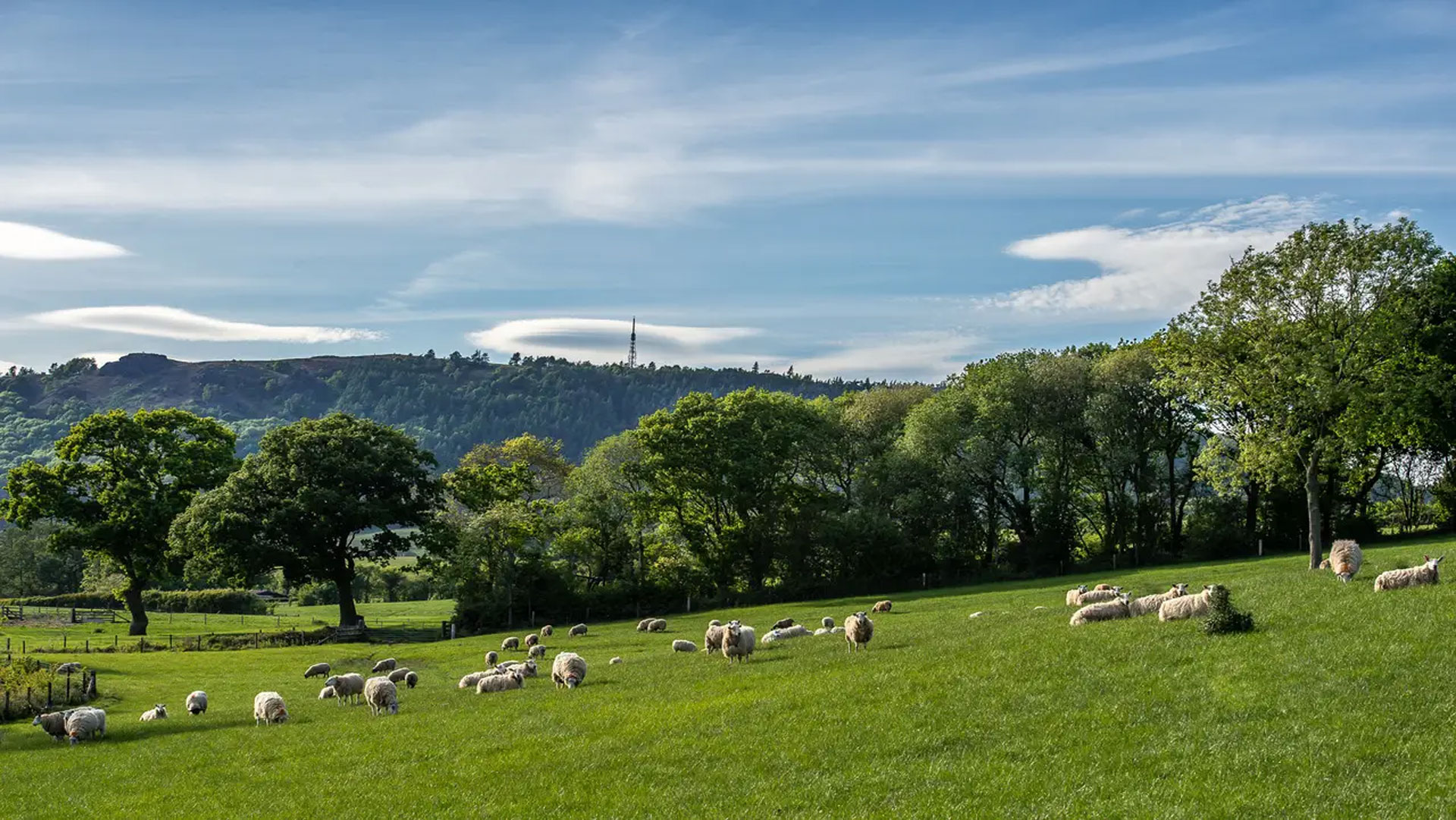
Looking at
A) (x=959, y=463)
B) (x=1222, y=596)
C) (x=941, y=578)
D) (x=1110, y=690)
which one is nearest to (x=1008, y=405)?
(x=959, y=463)

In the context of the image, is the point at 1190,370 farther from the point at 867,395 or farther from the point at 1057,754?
the point at 867,395

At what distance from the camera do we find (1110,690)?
19.2 metres

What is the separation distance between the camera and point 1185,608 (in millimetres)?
25656

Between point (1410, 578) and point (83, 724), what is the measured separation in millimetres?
37933

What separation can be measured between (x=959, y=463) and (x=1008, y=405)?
609cm

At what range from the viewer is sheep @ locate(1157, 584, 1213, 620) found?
25291 mm

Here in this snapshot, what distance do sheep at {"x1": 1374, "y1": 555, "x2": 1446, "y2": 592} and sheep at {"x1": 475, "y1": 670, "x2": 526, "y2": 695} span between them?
25.4 meters

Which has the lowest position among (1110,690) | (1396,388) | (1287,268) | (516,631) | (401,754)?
(516,631)

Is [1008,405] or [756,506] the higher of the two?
[1008,405]

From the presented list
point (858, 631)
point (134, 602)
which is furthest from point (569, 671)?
point (134, 602)

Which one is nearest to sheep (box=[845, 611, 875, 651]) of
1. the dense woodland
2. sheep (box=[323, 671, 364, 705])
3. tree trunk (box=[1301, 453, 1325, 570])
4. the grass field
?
the grass field

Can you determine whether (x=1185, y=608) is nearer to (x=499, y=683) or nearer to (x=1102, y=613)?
(x=1102, y=613)

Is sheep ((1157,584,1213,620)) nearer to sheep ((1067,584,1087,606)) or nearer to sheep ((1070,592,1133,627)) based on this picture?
sheep ((1070,592,1133,627))

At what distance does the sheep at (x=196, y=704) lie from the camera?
35438 mm
